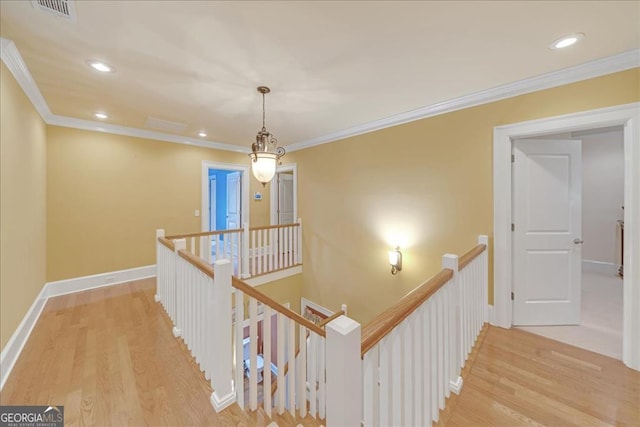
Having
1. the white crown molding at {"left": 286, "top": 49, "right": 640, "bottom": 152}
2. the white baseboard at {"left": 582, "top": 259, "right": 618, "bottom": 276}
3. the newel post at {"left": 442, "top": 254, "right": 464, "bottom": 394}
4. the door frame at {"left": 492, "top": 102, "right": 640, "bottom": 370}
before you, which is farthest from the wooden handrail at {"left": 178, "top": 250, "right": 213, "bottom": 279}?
the white baseboard at {"left": 582, "top": 259, "right": 618, "bottom": 276}

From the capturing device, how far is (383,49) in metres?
1.97

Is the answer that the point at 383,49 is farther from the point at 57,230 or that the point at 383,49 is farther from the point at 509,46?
the point at 57,230

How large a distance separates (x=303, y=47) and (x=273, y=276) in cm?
370

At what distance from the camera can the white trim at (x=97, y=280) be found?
3465mm

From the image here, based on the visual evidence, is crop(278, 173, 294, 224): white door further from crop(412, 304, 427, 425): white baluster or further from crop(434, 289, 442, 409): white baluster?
crop(412, 304, 427, 425): white baluster

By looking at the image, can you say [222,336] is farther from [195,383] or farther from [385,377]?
[385,377]

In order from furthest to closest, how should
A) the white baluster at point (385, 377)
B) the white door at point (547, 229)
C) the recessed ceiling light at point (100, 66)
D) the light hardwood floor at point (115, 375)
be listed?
the white door at point (547, 229) → the recessed ceiling light at point (100, 66) → the light hardwood floor at point (115, 375) → the white baluster at point (385, 377)

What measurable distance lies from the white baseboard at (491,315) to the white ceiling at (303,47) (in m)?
2.44

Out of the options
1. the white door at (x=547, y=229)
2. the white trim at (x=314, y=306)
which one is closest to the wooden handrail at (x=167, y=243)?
the white trim at (x=314, y=306)

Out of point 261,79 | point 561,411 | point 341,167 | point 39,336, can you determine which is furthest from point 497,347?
point 39,336

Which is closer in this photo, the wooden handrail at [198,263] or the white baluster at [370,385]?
the white baluster at [370,385]

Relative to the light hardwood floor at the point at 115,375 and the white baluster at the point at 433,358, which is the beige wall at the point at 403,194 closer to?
the white baluster at the point at 433,358

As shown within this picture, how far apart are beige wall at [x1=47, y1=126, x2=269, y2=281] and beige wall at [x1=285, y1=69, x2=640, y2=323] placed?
2320mm

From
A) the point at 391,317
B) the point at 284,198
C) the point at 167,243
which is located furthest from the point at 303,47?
the point at 284,198
